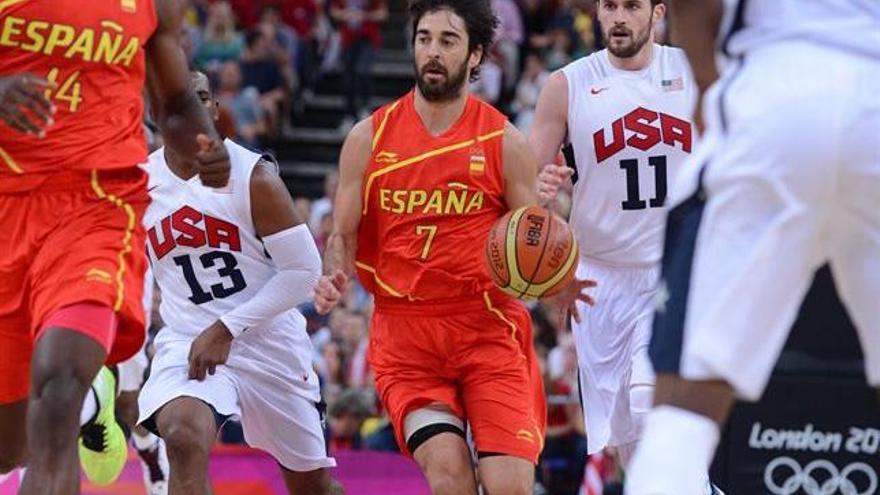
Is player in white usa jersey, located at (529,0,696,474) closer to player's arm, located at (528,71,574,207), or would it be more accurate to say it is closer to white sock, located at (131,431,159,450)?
player's arm, located at (528,71,574,207)

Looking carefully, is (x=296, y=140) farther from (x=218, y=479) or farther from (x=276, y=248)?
(x=276, y=248)

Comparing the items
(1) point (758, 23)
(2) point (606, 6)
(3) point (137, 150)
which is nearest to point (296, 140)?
(2) point (606, 6)

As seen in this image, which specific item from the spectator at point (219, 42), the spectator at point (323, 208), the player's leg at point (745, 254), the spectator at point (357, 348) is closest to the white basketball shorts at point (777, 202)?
the player's leg at point (745, 254)

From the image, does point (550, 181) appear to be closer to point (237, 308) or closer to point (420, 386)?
point (420, 386)

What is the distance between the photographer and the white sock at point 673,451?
4871 mm

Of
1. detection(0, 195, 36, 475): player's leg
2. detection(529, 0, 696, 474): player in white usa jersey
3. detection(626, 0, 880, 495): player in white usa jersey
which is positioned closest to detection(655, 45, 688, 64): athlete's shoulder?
detection(529, 0, 696, 474): player in white usa jersey

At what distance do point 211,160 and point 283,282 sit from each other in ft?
5.54

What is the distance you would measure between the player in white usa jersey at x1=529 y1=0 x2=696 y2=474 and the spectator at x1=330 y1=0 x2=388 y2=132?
44.9 ft

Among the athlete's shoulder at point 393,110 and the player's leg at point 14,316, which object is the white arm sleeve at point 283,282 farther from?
the player's leg at point 14,316

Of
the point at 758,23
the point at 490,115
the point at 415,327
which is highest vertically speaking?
the point at 758,23

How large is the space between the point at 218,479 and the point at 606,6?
4.12m

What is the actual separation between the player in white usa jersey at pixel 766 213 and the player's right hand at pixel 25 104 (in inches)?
92.1

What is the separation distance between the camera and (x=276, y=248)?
845 centimetres

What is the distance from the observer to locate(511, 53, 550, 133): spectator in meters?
19.5
